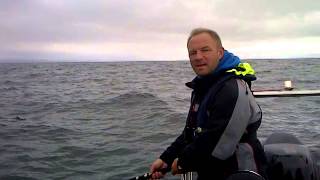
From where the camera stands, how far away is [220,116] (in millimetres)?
3488

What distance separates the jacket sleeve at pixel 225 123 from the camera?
3.45 meters

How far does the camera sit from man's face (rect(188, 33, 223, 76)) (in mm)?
3717

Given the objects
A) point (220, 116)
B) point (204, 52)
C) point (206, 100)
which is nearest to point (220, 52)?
point (204, 52)

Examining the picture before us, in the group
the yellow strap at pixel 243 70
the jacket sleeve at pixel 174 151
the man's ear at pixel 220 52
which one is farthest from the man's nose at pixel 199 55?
the jacket sleeve at pixel 174 151

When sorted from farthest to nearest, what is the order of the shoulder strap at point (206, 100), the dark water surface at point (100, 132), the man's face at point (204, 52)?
the dark water surface at point (100, 132)
the man's face at point (204, 52)
the shoulder strap at point (206, 100)

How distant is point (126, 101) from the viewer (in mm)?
20062

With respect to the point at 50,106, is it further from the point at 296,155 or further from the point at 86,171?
the point at 296,155

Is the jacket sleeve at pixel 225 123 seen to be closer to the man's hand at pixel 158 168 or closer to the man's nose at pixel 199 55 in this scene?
the man's nose at pixel 199 55

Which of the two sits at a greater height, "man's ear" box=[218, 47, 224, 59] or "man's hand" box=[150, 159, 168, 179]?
"man's ear" box=[218, 47, 224, 59]

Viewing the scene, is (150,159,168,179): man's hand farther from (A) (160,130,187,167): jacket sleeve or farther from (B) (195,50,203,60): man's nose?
(B) (195,50,203,60): man's nose

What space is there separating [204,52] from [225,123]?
680 millimetres

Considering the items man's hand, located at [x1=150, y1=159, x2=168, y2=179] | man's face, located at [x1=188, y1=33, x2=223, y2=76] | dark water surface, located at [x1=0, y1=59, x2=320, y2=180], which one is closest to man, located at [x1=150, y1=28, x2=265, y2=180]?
man's face, located at [x1=188, y1=33, x2=223, y2=76]

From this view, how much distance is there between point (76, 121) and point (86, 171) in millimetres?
6368

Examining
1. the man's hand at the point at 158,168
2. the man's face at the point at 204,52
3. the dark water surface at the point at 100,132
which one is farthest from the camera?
the dark water surface at the point at 100,132
